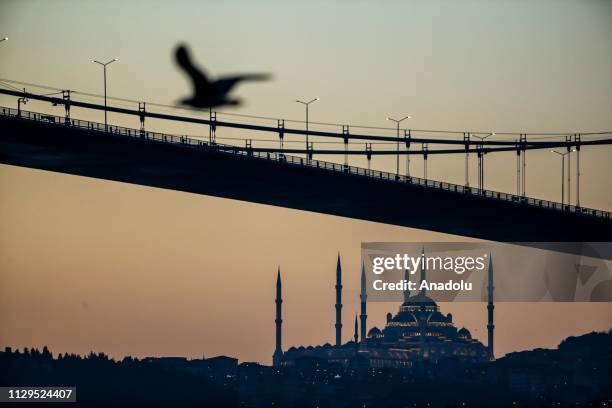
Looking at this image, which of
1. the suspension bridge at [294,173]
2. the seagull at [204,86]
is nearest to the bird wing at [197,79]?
the seagull at [204,86]

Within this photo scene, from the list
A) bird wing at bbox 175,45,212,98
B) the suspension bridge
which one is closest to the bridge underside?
the suspension bridge

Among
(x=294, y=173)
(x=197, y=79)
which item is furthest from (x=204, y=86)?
(x=294, y=173)

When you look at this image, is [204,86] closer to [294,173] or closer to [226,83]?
[226,83]

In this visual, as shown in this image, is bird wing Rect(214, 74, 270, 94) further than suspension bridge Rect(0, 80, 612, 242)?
No

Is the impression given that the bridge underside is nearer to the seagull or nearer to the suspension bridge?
the suspension bridge

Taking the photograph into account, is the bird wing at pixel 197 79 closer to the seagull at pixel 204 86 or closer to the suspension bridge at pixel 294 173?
the seagull at pixel 204 86

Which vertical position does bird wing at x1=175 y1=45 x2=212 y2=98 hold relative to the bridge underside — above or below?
below
